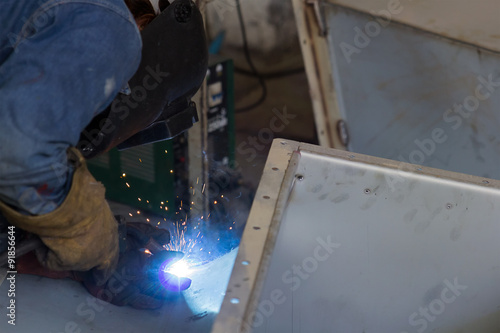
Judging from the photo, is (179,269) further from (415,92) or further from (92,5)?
(415,92)

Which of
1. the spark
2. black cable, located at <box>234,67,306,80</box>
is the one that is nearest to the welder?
the spark

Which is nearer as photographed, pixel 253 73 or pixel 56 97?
pixel 56 97

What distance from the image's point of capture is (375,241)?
161 centimetres

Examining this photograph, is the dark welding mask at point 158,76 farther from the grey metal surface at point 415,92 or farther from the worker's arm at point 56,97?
the grey metal surface at point 415,92

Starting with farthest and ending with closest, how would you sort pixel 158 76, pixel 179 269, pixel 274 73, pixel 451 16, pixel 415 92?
pixel 274 73
pixel 415 92
pixel 451 16
pixel 179 269
pixel 158 76

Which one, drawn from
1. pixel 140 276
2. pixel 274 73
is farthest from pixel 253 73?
pixel 140 276

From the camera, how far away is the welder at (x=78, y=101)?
118 centimetres

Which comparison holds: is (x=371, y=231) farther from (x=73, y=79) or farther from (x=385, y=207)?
(x=73, y=79)

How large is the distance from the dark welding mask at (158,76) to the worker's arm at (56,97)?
5.9 inches

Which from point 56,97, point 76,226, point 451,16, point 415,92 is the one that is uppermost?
point 451,16

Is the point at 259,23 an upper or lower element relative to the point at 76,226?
upper

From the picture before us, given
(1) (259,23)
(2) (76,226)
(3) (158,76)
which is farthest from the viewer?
(1) (259,23)

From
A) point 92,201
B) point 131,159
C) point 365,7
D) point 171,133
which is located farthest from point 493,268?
point 131,159

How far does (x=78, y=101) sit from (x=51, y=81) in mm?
67
